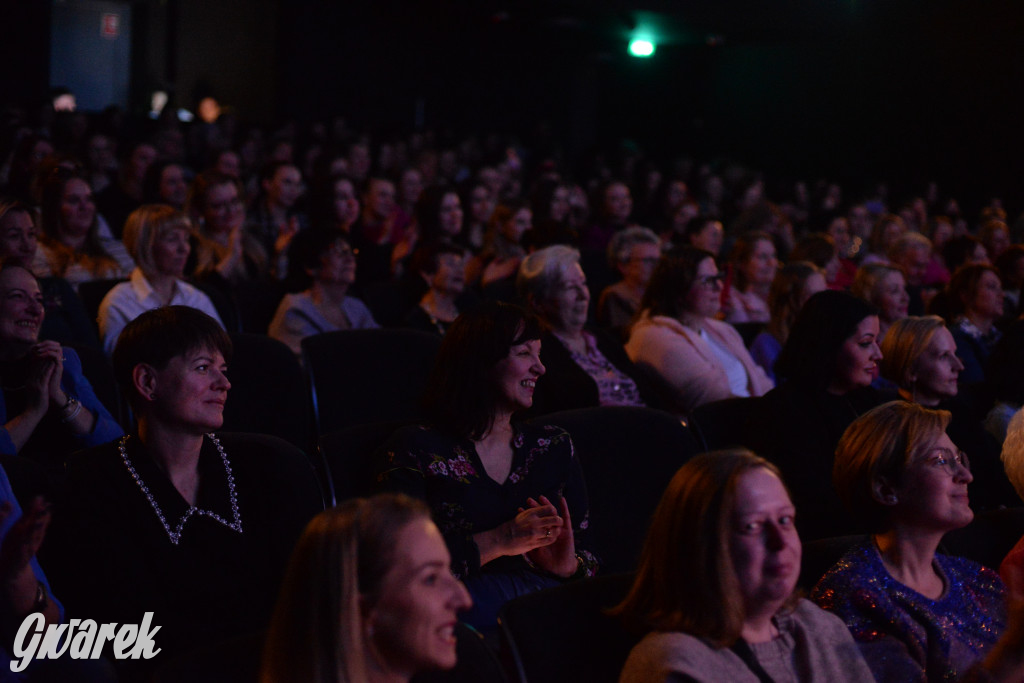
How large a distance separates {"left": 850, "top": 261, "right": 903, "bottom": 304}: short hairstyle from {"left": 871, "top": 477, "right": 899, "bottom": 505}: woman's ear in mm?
2428

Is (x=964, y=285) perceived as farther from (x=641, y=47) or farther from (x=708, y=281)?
(x=641, y=47)

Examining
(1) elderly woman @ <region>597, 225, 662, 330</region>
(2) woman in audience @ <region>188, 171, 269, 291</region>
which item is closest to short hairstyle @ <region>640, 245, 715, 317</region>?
(1) elderly woman @ <region>597, 225, 662, 330</region>

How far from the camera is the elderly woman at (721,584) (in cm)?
161

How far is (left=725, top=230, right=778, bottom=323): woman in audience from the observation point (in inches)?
197

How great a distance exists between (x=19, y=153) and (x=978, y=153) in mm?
9669

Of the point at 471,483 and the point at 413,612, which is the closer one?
the point at 413,612

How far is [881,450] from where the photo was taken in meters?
2.12

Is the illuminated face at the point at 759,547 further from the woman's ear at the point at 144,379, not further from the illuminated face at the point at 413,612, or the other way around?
the woman's ear at the point at 144,379

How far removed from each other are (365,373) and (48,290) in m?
1.03

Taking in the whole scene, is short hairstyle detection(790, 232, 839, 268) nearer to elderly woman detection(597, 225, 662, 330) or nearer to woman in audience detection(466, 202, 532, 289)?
elderly woman detection(597, 225, 662, 330)

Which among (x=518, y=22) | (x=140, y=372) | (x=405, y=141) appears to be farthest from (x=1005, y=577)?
(x=518, y=22)

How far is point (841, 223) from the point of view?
721cm

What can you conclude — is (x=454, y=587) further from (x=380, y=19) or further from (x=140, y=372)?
(x=380, y=19)

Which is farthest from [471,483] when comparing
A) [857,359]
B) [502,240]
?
[502,240]
